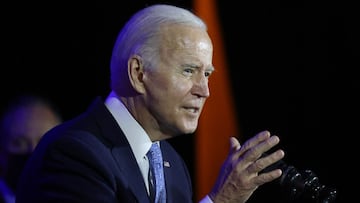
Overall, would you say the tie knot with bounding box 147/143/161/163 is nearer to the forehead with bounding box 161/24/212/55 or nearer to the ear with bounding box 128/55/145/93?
the ear with bounding box 128/55/145/93

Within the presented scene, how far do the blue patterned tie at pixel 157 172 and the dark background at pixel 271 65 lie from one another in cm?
178

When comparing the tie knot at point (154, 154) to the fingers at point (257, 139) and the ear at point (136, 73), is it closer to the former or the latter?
the ear at point (136, 73)

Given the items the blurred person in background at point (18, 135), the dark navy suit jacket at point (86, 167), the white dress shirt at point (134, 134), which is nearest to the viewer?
the dark navy suit jacket at point (86, 167)

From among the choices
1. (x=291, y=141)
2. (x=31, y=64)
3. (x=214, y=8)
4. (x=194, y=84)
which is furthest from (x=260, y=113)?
(x=194, y=84)

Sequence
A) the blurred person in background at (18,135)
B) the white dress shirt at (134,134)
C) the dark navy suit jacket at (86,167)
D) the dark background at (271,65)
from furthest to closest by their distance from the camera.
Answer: the dark background at (271,65)
the blurred person in background at (18,135)
the white dress shirt at (134,134)
the dark navy suit jacket at (86,167)

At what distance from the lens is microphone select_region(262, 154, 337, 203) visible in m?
1.85

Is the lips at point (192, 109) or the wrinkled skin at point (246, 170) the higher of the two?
the lips at point (192, 109)

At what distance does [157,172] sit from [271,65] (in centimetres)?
214

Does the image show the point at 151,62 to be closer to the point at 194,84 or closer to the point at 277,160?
the point at 194,84

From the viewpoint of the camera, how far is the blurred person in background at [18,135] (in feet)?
9.57

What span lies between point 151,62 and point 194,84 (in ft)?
0.53

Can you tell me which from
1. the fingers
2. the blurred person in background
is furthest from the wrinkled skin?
the blurred person in background

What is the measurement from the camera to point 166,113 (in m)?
2.04

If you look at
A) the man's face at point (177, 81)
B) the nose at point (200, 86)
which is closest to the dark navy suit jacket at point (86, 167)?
the man's face at point (177, 81)
